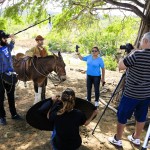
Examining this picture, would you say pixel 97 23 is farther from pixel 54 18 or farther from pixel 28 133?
pixel 28 133

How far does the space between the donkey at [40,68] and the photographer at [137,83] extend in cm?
271

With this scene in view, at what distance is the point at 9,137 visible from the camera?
5727 millimetres

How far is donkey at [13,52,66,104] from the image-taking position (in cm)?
720

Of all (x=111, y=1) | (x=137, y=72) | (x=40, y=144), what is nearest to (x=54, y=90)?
(x=111, y=1)

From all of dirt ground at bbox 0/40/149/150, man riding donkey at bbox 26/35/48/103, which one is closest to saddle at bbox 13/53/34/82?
man riding donkey at bbox 26/35/48/103

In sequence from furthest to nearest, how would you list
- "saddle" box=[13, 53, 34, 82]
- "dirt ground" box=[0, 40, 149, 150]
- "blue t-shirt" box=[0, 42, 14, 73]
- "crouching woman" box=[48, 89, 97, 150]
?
"saddle" box=[13, 53, 34, 82]
"blue t-shirt" box=[0, 42, 14, 73]
"dirt ground" box=[0, 40, 149, 150]
"crouching woman" box=[48, 89, 97, 150]

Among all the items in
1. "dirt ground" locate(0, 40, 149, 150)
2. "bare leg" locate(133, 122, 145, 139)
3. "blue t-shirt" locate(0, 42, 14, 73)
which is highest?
"blue t-shirt" locate(0, 42, 14, 73)

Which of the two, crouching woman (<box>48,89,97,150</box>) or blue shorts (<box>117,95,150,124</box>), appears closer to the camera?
crouching woman (<box>48,89,97,150</box>)

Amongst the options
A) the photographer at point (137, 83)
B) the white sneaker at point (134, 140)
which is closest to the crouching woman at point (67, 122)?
the photographer at point (137, 83)

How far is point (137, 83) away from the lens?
457 cm

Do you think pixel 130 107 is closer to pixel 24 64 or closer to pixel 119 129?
pixel 119 129

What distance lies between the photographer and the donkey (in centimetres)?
271

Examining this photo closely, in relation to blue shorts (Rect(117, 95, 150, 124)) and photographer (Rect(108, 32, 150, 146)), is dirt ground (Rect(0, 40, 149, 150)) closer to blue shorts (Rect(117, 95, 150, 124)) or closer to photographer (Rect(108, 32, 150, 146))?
photographer (Rect(108, 32, 150, 146))

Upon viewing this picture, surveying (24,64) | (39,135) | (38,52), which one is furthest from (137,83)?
(24,64)
